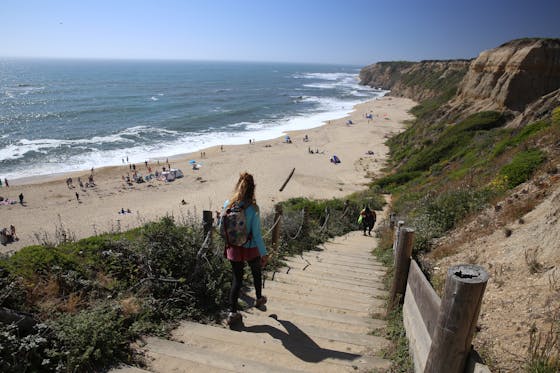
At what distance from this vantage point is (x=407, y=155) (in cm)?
3012

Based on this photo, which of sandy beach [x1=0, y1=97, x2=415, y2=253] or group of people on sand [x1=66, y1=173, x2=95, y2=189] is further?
group of people on sand [x1=66, y1=173, x2=95, y2=189]

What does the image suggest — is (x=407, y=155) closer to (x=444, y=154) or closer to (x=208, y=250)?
(x=444, y=154)

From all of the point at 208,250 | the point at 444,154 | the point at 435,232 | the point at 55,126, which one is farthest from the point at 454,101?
the point at 55,126

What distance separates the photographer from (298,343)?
12.1ft

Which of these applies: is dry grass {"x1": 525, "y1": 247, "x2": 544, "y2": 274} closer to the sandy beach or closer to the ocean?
the sandy beach

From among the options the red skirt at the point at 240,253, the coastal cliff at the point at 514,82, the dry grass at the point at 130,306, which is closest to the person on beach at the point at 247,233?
the red skirt at the point at 240,253

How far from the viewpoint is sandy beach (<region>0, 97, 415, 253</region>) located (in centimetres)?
2308

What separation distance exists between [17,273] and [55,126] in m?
51.7

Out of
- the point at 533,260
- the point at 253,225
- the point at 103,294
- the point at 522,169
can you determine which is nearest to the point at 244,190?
the point at 253,225

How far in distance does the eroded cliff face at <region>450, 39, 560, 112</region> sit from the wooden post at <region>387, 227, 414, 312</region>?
25635mm

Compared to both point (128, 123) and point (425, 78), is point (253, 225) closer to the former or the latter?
point (128, 123)

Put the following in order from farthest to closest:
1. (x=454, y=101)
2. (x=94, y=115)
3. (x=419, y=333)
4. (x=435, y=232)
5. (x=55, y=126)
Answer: (x=94, y=115) < (x=55, y=126) < (x=454, y=101) < (x=435, y=232) < (x=419, y=333)

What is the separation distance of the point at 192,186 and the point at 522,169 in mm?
24293

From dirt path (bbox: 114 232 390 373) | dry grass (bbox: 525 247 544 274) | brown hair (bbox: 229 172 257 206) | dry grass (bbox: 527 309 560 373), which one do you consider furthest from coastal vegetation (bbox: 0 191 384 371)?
dry grass (bbox: 525 247 544 274)
